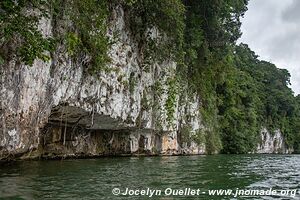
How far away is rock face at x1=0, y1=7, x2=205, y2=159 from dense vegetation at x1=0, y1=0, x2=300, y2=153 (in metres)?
0.72

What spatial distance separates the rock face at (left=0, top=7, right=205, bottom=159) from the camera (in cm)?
1144

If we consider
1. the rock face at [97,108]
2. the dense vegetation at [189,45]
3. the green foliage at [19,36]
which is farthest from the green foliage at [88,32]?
the green foliage at [19,36]

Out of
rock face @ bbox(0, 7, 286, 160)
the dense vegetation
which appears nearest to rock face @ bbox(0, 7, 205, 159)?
rock face @ bbox(0, 7, 286, 160)

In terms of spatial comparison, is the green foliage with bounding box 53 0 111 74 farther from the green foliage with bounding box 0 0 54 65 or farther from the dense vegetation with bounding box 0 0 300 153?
the green foliage with bounding box 0 0 54 65

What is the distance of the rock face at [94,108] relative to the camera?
11438 millimetres

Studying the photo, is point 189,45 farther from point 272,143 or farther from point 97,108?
point 272,143

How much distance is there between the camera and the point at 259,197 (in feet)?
25.8

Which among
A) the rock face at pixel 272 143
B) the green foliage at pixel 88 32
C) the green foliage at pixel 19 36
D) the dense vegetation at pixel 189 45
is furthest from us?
the rock face at pixel 272 143

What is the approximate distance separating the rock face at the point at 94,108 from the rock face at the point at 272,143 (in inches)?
1065

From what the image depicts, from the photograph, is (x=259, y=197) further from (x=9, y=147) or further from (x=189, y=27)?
(x=189, y=27)

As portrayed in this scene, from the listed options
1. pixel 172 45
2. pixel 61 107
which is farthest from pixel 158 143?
pixel 61 107

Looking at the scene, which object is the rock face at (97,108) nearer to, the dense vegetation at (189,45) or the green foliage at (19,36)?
the green foliage at (19,36)

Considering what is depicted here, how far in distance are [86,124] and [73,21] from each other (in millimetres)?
5400

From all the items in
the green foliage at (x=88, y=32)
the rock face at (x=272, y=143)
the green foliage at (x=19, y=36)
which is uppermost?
the green foliage at (x=88, y=32)
